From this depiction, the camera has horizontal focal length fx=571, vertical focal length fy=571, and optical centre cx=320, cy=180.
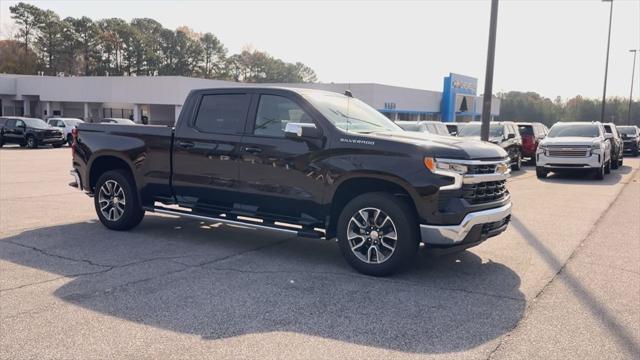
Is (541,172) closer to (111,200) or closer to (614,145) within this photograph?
(614,145)

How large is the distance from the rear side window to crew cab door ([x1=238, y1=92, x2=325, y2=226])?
0.64ft

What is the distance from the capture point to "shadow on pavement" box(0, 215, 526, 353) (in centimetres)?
455

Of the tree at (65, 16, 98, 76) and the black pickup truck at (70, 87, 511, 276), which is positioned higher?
the tree at (65, 16, 98, 76)

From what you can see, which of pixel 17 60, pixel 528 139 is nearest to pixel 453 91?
pixel 528 139

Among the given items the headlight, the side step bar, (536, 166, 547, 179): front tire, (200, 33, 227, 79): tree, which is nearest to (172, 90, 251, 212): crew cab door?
the side step bar

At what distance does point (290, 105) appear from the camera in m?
6.74

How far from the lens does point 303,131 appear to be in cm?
618

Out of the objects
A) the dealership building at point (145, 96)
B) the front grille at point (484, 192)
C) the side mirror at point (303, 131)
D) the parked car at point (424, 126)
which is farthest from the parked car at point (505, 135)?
the dealership building at point (145, 96)

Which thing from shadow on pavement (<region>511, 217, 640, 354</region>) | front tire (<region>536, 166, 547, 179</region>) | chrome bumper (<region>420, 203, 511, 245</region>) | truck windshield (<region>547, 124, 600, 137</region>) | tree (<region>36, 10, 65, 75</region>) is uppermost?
tree (<region>36, 10, 65, 75</region>)

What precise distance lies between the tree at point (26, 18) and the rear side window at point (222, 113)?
91496mm

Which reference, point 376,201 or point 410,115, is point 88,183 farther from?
point 410,115

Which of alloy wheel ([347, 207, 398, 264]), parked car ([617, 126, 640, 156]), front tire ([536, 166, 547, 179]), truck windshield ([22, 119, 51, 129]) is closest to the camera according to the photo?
alloy wheel ([347, 207, 398, 264])

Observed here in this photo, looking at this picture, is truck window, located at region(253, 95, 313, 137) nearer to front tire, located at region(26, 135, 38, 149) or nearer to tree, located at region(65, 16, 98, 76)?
front tire, located at region(26, 135, 38, 149)

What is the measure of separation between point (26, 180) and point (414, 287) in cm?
1226
